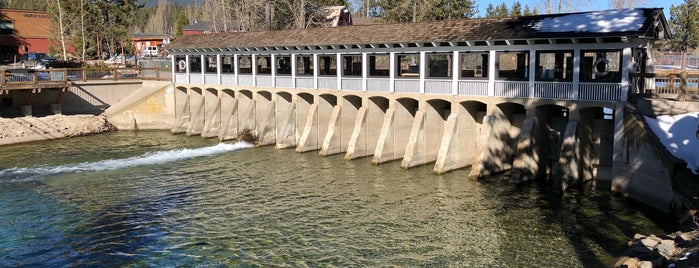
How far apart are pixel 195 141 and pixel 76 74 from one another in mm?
12287

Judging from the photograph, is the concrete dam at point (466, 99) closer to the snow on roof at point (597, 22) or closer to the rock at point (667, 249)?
the snow on roof at point (597, 22)

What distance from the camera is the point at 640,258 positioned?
14.3 m

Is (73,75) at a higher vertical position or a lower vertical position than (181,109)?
higher

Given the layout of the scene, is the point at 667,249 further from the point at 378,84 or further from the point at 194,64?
the point at 194,64

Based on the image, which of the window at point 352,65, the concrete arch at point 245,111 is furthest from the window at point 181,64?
the window at point 352,65

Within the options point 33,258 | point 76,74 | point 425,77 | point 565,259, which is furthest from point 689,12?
point 33,258

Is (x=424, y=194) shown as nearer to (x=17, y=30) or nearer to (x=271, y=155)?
(x=271, y=155)

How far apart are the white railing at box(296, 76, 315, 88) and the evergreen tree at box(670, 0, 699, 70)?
126 feet

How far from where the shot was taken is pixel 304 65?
36906mm

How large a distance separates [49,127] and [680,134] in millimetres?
35974

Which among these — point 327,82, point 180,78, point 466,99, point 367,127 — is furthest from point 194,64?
point 466,99

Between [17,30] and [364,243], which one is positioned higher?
[17,30]

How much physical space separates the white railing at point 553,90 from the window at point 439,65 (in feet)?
21.1

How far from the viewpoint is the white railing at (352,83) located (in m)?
31.7
